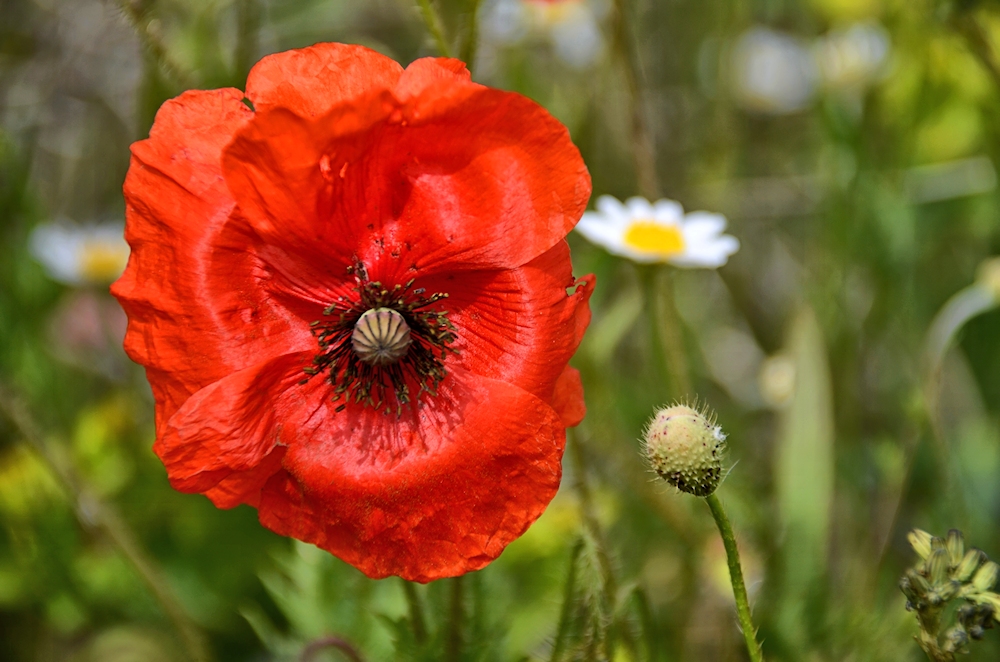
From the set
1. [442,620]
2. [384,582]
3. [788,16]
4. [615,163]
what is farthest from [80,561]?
[788,16]

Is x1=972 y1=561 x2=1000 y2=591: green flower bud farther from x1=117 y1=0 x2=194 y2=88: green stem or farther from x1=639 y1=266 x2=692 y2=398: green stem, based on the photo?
x1=117 y1=0 x2=194 y2=88: green stem

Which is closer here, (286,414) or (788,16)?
(286,414)

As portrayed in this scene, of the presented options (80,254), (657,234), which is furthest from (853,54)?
(80,254)

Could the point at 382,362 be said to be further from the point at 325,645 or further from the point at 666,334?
the point at 666,334

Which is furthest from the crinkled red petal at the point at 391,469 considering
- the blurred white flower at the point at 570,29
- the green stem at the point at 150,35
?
the blurred white flower at the point at 570,29

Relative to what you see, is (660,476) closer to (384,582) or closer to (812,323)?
(384,582)

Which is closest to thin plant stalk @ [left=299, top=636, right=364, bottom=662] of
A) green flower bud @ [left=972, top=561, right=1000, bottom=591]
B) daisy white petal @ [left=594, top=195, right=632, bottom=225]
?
green flower bud @ [left=972, top=561, right=1000, bottom=591]
